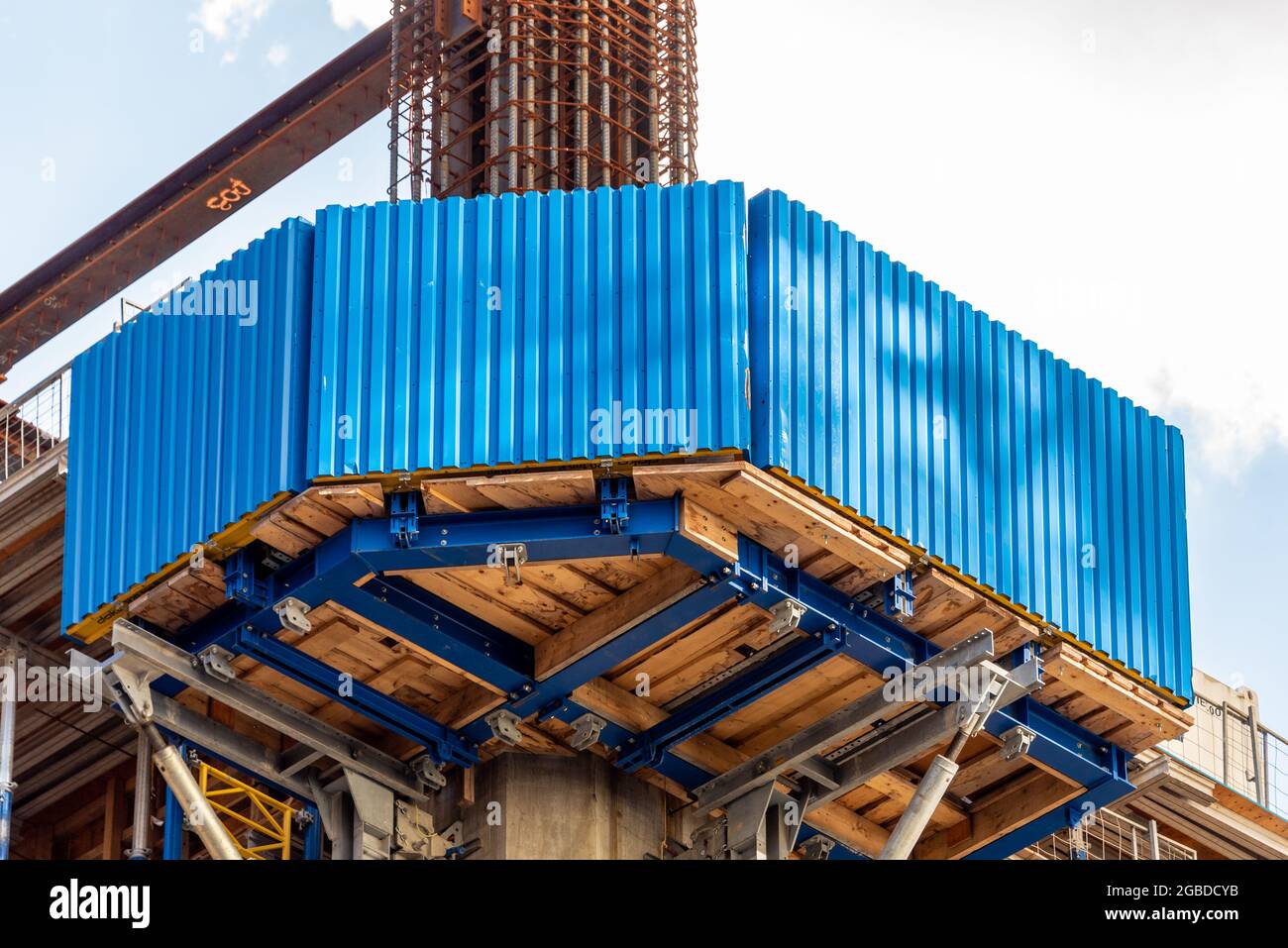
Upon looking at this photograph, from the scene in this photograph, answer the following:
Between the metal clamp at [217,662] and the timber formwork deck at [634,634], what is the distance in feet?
0.62

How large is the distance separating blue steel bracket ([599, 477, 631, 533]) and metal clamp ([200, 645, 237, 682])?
5.82 meters

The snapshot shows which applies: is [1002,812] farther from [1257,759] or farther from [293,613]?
[1257,759]

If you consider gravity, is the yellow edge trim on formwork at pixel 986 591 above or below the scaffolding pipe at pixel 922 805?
above

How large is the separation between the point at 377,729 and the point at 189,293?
6361 mm

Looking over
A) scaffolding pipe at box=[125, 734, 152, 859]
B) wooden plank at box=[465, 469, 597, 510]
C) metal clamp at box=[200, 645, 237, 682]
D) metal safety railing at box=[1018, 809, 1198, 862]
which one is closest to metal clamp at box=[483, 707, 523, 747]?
metal clamp at box=[200, 645, 237, 682]

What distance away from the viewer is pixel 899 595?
35.4m

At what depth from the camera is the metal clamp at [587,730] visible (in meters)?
36.9

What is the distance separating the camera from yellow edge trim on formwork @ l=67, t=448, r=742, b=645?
33.5 metres

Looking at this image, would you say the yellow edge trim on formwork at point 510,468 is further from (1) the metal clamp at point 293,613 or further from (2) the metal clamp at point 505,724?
(2) the metal clamp at point 505,724

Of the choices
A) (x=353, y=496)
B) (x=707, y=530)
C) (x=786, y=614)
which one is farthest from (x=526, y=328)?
(x=786, y=614)

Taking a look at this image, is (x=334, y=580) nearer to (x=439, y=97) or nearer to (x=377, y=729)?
(x=377, y=729)

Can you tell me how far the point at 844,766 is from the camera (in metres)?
38.6

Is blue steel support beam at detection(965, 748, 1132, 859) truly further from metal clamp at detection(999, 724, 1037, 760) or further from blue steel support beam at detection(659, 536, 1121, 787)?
metal clamp at detection(999, 724, 1037, 760)

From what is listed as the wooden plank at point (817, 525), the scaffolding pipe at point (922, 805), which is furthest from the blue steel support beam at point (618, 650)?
the scaffolding pipe at point (922, 805)
